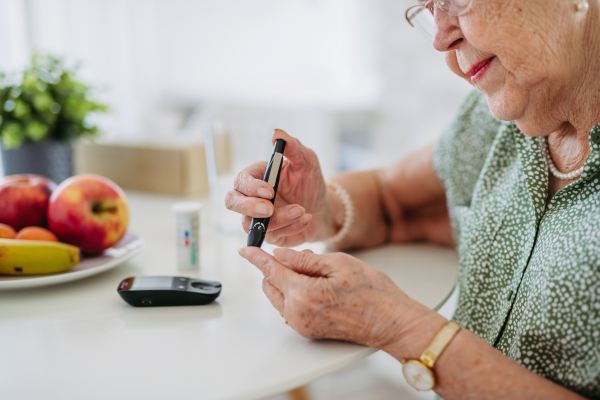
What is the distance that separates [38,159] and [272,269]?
937mm

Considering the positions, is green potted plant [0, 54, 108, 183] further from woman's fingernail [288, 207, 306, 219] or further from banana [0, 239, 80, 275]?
woman's fingernail [288, 207, 306, 219]

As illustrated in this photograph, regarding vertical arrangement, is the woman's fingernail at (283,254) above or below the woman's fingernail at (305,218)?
below

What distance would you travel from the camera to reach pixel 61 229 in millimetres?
919

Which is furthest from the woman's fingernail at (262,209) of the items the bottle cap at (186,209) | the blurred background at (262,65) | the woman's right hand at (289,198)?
the blurred background at (262,65)

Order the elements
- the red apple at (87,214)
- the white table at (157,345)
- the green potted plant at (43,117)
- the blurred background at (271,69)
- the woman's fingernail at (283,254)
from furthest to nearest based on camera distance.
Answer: the blurred background at (271,69)
the green potted plant at (43,117)
the red apple at (87,214)
the woman's fingernail at (283,254)
the white table at (157,345)

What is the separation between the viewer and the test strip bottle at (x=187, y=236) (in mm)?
950

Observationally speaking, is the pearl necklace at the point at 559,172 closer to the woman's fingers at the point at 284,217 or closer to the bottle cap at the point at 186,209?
the woman's fingers at the point at 284,217

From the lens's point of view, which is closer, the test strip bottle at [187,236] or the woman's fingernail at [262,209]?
the woman's fingernail at [262,209]

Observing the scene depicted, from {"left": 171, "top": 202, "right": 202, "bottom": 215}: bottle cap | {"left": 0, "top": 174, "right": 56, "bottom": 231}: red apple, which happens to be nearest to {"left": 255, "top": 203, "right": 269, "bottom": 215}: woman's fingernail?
{"left": 171, "top": 202, "right": 202, "bottom": 215}: bottle cap

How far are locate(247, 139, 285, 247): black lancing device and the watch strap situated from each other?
0.28 meters

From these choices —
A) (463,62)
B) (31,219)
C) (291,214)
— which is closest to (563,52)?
(463,62)

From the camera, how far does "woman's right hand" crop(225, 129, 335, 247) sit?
30.8 inches

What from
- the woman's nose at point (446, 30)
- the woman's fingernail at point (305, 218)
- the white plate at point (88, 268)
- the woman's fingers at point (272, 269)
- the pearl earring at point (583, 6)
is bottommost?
the white plate at point (88, 268)

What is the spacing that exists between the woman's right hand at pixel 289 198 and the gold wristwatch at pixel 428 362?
0.88 feet
